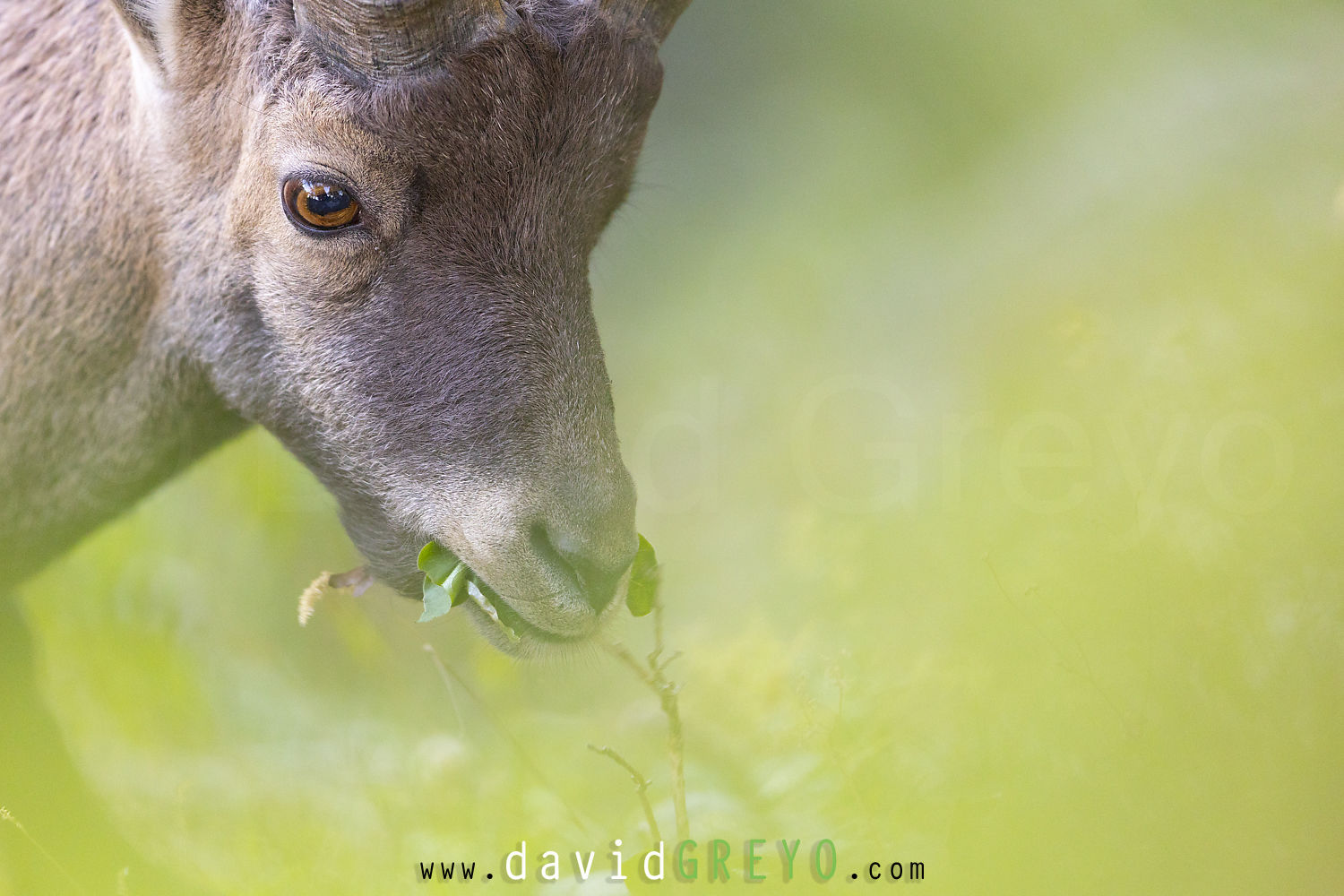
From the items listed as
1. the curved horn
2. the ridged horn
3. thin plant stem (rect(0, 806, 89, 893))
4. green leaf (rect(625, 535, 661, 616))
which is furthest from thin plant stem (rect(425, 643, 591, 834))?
the ridged horn

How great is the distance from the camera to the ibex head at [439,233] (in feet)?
5.34

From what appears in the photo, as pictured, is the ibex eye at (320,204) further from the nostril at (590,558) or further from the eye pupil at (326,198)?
the nostril at (590,558)

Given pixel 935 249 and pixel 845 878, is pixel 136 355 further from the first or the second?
pixel 935 249

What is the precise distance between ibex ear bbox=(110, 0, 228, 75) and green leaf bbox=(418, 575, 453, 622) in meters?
1.15

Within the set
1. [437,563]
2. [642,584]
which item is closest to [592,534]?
[642,584]

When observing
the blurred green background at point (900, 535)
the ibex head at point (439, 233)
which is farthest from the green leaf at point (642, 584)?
the blurred green background at point (900, 535)

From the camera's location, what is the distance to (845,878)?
7.11 feet

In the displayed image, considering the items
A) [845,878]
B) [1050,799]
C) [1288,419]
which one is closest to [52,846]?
[845,878]

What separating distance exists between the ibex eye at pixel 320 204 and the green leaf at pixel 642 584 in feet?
2.67

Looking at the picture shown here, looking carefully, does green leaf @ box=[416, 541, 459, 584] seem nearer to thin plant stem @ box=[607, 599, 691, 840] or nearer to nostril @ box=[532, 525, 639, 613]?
nostril @ box=[532, 525, 639, 613]

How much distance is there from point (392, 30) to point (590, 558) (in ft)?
3.12

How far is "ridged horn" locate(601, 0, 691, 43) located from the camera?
5.95 ft

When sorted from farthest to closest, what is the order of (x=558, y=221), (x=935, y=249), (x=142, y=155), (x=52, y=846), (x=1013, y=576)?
(x=935, y=249), (x=1013, y=576), (x=52, y=846), (x=142, y=155), (x=558, y=221)

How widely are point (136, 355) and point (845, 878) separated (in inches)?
77.2
